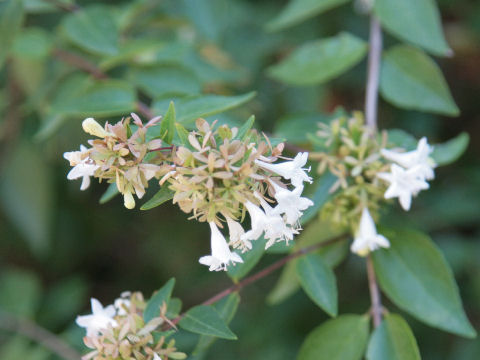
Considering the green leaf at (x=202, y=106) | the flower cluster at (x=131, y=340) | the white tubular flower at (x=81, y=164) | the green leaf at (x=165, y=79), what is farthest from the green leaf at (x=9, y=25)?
the flower cluster at (x=131, y=340)

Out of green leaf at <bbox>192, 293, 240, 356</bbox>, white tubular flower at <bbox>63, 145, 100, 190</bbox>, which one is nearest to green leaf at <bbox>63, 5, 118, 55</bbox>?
white tubular flower at <bbox>63, 145, 100, 190</bbox>

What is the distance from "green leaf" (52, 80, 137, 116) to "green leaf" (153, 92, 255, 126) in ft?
0.92

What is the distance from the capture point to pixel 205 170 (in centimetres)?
113

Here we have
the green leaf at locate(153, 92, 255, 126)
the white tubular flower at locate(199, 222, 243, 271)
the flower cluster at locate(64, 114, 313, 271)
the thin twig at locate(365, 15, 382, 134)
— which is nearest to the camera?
the flower cluster at locate(64, 114, 313, 271)

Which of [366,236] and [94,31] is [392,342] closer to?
[366,236]

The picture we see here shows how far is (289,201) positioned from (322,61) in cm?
104

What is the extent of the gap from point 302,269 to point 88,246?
220 centimetres

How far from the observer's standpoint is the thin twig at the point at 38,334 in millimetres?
2410

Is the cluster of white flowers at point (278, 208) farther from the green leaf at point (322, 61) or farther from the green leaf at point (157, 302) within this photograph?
the green leaf at point (322, 61)

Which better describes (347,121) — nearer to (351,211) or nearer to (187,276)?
(351,211)

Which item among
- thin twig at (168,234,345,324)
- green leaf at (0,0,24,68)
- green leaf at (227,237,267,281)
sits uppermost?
green leaf at (0,0,24,68)

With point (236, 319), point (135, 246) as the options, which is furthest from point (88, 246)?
point (236, 319)

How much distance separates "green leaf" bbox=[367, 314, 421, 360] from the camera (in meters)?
1.51

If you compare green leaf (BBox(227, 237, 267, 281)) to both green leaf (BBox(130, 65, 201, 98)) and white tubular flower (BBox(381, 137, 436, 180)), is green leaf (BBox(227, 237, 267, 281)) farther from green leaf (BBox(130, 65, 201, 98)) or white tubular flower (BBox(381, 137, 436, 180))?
green leaf (BBox(130, 65, 201, 98))
